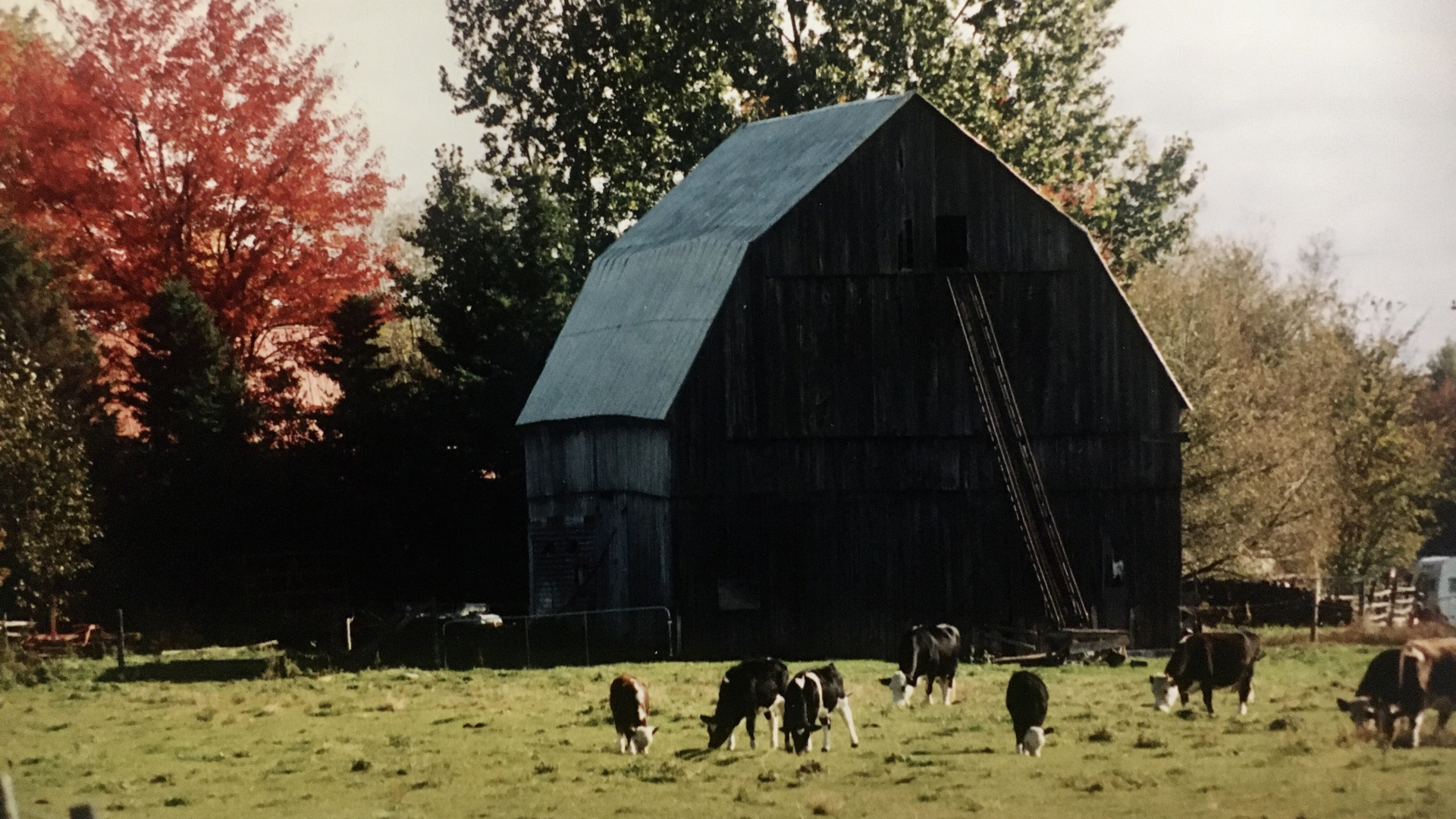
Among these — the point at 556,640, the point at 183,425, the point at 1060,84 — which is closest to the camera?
the point at 556,640

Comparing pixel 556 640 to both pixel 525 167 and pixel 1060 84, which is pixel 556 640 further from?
pixel 1060 84

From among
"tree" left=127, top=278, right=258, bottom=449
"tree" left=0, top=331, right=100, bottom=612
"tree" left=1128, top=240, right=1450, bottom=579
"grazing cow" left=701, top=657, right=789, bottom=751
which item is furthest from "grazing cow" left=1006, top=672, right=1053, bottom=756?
"tree" left=127, top=278, right=258, bottom=449

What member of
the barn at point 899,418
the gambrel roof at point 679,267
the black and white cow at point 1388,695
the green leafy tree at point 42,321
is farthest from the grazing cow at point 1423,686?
the green leafy tree at point 42,321

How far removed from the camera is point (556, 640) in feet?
111

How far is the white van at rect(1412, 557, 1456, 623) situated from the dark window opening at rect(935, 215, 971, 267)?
11408mm

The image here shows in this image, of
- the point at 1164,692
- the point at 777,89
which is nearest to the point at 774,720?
the point at 1164,692

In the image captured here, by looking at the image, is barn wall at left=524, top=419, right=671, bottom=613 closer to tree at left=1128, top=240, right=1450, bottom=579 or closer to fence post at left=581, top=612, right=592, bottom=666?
fence post at left=581, top=612, right=592, bottom=666

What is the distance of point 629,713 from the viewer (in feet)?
65.2

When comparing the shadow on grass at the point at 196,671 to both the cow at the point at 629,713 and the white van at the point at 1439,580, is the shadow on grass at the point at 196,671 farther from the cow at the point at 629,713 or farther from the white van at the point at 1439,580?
the white van at the point at 1439,580

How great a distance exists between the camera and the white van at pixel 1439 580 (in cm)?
3638

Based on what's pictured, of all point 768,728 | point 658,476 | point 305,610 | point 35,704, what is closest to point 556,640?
point 658,476

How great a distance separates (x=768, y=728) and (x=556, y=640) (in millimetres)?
13723

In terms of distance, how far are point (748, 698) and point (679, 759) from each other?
3.14 feet

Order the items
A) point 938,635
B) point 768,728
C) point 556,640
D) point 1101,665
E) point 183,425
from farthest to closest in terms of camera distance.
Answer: point 183,425 → point 556,640 → point 1101,665 → point 938,635 → point 768,728
